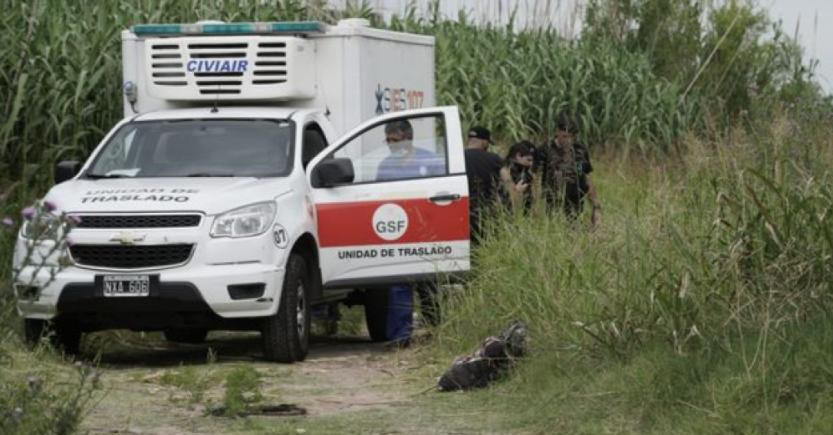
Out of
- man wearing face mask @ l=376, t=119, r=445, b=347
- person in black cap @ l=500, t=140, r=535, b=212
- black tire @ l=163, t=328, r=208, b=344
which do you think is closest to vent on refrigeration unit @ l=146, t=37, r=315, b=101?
man wearing face mask @ l=376, t=119, r=445, b=347

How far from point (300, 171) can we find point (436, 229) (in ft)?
3.59

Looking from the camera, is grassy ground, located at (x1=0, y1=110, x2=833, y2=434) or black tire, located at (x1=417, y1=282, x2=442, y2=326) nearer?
grassy ground, located at (x1=0, y1=110, x2=833, y2=434)

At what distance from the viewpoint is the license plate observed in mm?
13336

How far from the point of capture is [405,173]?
14.9m

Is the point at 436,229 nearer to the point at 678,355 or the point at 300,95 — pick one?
the point at 300,95

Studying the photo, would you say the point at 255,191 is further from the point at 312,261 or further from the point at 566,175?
the point at 566,175

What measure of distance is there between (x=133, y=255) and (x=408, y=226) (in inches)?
89.8

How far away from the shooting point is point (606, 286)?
11422 mm

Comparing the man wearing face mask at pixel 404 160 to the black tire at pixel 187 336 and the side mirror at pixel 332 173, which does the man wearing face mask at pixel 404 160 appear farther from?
the black tire at pixel 187 336

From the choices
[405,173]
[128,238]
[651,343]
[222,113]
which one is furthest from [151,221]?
[651,343]

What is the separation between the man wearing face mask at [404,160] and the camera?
14938 mm

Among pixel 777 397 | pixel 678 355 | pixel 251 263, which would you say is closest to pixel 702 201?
pixel 678 355

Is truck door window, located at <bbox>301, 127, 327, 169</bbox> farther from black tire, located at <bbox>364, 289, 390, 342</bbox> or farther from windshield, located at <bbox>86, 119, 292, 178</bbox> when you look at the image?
black tire, located at <bbox>364, 289, 390, 342</bbox>

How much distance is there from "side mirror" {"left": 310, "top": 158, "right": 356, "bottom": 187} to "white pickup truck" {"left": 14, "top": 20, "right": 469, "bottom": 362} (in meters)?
0.02
